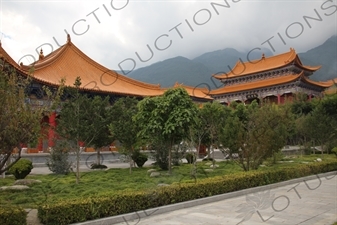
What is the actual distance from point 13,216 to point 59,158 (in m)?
9.26

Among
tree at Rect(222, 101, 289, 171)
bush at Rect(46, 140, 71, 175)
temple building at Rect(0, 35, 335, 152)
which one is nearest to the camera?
tree at Rect(222, 101, 289, 171)

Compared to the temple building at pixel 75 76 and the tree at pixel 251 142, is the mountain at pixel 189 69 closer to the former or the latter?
the temple building at pixel 75 76

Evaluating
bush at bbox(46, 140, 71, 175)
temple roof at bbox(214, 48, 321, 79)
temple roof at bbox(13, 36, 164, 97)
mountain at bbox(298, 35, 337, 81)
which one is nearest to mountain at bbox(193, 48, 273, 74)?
mountain at bbox(298, 35, 337, 81)

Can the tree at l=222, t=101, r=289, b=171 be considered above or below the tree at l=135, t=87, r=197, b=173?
below

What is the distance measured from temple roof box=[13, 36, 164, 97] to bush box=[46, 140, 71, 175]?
9.28 meters

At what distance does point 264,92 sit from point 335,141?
57.1 ft

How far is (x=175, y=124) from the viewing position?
1358 centimetres

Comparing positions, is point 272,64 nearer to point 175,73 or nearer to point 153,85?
point 153,85

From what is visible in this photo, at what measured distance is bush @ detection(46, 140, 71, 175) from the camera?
14.7 meters

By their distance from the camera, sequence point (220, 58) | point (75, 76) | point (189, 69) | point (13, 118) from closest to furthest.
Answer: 1. point (13, 118)
2. point (75, 76)
3. point (189, 69)
4. point (220, 58)

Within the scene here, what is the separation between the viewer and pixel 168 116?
46.5 ft

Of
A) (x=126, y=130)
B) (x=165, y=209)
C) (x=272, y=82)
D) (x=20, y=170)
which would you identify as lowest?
(x=165, y=209)

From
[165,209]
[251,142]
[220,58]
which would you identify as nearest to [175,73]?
[220,58]

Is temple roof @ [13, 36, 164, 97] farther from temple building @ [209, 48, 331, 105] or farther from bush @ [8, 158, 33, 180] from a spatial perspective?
temple building @ [209, 48, 331, 105]
